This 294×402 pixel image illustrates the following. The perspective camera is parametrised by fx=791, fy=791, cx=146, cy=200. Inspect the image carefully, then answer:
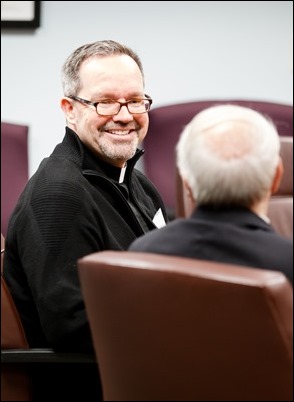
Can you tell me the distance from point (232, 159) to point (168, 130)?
277 centimetres

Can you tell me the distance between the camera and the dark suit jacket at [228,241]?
1286mm

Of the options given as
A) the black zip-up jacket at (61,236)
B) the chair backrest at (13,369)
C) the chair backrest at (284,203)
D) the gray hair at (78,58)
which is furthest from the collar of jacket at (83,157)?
the chair backrest at (13,369)

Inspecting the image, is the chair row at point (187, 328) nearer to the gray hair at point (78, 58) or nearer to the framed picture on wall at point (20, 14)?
the gray hair at point (78, 58)

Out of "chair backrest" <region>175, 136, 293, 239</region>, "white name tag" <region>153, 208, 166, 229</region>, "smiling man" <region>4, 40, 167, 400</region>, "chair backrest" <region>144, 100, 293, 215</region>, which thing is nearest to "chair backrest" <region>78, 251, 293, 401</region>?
"smiling man" <region>4, 40, 167, 400</region>

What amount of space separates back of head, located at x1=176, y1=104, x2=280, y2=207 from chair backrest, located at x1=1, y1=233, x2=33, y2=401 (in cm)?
56

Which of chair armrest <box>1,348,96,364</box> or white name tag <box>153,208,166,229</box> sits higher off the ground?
white name tag <box>153,208,166,229</box>

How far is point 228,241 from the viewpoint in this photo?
131 centimetres

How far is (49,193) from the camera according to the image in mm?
1891

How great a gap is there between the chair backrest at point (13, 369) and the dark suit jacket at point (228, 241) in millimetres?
458

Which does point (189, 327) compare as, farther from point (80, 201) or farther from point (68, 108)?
point (68, 108)

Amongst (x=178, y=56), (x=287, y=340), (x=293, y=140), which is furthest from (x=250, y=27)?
(x=287, y=340)

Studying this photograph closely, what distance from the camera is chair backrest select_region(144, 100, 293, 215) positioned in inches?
160

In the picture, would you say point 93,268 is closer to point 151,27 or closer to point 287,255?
point 287,255

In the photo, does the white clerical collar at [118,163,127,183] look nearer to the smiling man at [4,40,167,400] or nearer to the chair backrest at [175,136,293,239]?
the smiling man at [4,40,167,400]
